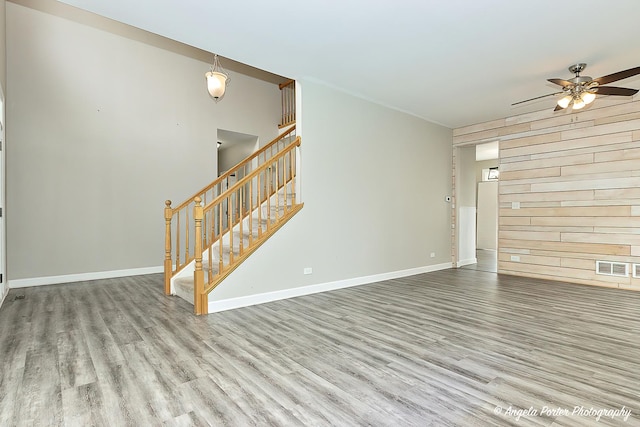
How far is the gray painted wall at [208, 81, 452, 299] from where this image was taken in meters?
4.36

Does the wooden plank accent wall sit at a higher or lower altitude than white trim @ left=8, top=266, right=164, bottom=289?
higher

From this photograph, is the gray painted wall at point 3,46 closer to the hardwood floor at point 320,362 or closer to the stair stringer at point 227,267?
the hardwood floor at point 320,362

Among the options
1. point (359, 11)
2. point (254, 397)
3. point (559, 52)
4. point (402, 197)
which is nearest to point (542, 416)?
point (254, 397)

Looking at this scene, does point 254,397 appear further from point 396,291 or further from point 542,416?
point 396,291

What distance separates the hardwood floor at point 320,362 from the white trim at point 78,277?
80 cm

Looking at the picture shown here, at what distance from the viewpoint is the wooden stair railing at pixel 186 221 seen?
14.6ft

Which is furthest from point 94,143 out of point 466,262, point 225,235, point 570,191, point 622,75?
point 570,191

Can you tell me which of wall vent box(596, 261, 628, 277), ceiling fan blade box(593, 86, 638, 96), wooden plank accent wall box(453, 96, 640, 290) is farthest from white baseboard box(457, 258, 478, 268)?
ceiling fan blade box(593, 86, 638, 96)

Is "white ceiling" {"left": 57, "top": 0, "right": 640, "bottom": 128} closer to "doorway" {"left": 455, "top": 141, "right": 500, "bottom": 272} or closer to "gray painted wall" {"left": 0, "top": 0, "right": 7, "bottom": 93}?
"doorway" {"left": 455, "top": 141, "right": 500, "bottom": 272}

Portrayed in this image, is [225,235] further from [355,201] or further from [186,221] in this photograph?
[355,201]

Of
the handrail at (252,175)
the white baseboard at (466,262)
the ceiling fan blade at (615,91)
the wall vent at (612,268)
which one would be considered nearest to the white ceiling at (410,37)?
the ceiling fan blade at (615,91)

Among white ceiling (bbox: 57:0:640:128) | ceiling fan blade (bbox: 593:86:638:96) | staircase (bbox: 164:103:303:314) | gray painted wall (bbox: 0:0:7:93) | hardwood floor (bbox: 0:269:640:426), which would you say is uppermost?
gray painted wall (bbox: 0:0:7:93)

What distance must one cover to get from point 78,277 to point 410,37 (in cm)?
598

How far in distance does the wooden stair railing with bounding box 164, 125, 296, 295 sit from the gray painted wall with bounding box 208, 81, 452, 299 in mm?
1182
